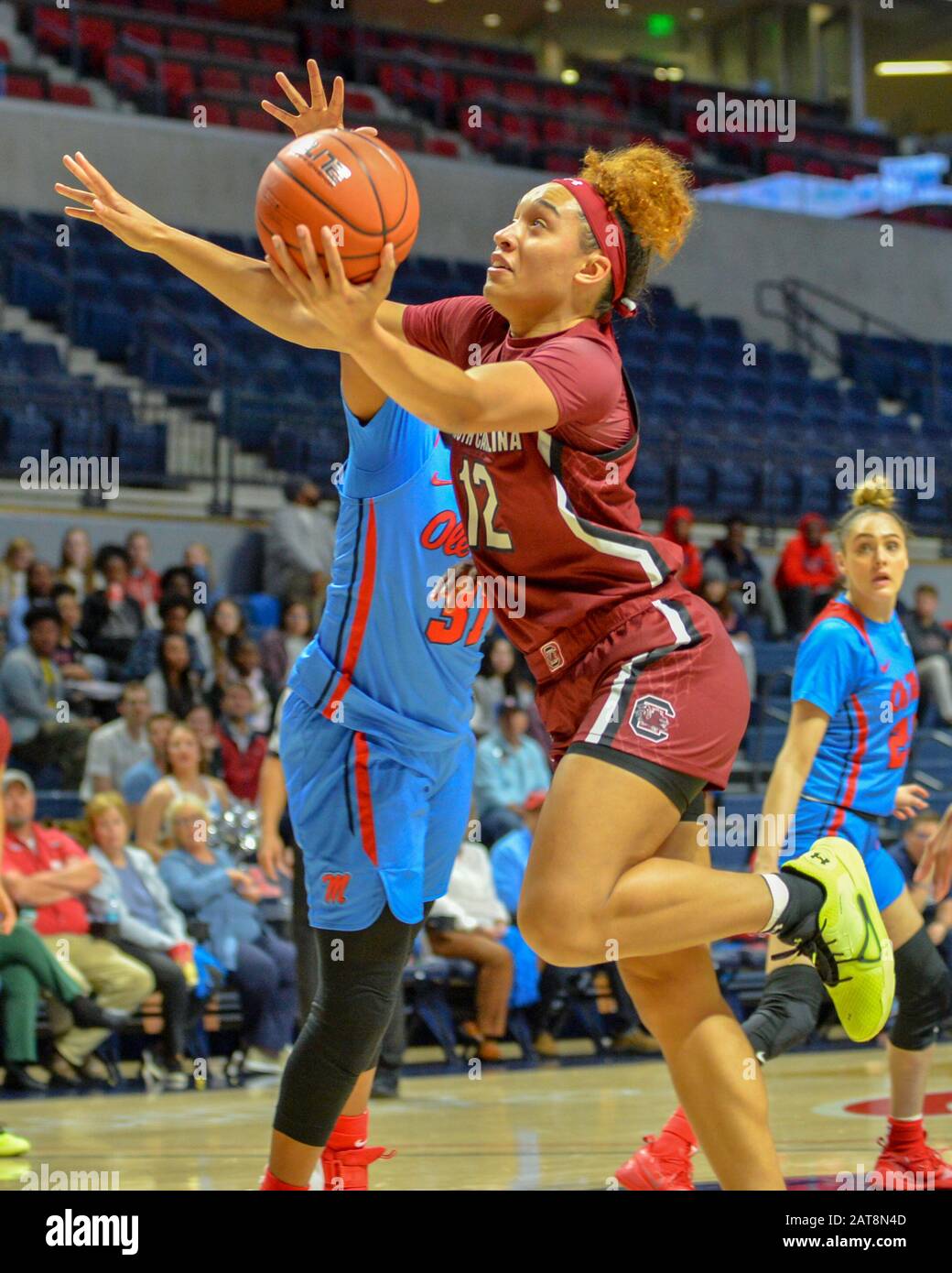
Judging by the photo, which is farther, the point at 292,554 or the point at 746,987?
the point at 292,554

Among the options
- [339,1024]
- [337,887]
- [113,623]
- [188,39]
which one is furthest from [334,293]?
[188,39]

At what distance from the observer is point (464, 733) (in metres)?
3.74

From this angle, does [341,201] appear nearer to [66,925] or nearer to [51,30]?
[66,925]

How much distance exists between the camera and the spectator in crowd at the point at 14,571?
380 inches

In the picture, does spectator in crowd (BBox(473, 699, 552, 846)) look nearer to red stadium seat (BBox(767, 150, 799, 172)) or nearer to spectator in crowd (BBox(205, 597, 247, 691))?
spectator in crowd (BBox(205, 597, 247, 691))

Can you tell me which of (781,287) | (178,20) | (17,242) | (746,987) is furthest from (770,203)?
(746,987)

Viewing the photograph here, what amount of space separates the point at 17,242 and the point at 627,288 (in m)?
10.8

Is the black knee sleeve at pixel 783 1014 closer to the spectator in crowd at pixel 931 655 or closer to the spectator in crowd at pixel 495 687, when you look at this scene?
the spectator in crowd at pixel 495 687

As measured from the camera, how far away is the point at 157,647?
9.43m

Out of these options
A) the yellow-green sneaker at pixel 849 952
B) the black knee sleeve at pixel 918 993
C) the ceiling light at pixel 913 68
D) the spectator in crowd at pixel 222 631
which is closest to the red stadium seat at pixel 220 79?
the spectator in crowd at pixel 222 631

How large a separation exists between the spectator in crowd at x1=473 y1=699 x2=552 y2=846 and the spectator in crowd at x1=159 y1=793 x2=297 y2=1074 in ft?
4.50

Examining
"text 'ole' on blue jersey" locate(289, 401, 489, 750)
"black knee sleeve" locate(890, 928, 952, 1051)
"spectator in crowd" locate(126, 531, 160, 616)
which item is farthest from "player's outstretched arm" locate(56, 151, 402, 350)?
"spectator in crowd" locate(126, 531, 160, 616)

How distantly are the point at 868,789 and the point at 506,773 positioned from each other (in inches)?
164
